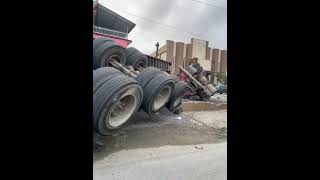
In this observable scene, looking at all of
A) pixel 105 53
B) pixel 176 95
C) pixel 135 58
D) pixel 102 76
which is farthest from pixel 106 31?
pixel 102 76

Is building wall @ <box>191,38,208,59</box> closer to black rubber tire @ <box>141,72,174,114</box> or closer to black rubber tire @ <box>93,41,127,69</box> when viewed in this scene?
black rubber tire @ <box>93,41,127,69</box>

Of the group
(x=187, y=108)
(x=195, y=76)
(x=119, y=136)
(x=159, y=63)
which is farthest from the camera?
(x=195, y=76)

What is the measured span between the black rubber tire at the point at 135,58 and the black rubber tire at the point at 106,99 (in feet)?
11.8

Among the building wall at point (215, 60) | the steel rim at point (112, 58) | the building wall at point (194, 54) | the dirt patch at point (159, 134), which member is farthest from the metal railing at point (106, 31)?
the building wall at point (215, 60)

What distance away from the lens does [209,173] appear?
275cm

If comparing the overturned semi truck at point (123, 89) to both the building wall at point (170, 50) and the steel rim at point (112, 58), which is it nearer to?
the steel rim at point (112, 58)

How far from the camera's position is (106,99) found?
11.0 feet

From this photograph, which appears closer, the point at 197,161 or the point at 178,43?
the point at 197,161

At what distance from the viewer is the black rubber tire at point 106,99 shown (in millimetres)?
3293

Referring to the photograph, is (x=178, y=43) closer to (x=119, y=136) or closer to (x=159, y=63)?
(x=159, y=63)

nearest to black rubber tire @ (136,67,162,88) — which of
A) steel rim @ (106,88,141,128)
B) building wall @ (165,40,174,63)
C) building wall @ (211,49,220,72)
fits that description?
steel rim @ (106,88,141,128)

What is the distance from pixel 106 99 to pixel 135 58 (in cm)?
412
